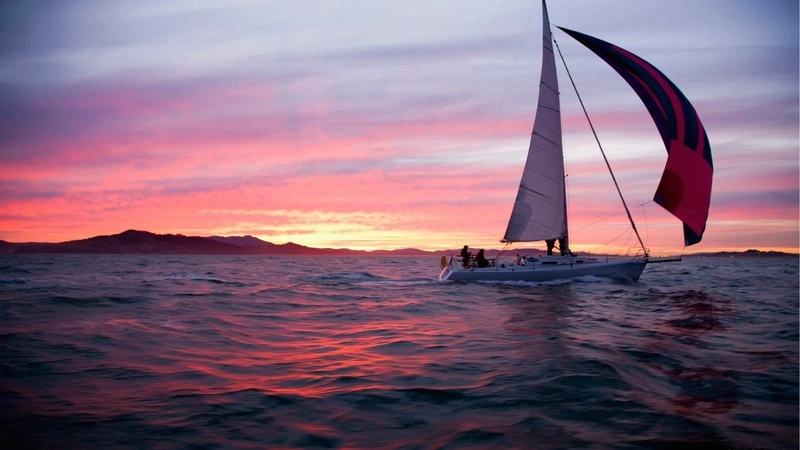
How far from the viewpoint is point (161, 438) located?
227 inches

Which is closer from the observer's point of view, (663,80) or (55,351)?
(55,351)

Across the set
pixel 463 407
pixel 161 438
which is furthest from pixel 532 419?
pixel 161 438

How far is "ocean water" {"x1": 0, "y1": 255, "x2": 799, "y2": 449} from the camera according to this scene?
5.86 m

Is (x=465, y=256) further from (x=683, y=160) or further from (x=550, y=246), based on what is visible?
(x=683, y=160)

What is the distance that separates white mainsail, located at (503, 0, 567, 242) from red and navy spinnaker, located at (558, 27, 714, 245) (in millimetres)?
5782

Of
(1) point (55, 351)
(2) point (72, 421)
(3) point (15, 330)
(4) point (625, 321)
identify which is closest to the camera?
(2) point (72, 421)

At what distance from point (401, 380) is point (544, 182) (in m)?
23.3

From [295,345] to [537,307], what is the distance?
9.71 metres

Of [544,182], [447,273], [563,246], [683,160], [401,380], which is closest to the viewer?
[401,380]

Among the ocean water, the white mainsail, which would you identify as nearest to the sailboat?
the white mainsail

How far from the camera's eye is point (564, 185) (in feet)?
98.1

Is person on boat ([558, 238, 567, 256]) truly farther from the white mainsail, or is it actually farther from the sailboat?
the white mainsail

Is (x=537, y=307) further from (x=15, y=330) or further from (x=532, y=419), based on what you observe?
(x=15, y=330)

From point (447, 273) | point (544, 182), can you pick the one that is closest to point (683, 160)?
point (544, 182)
